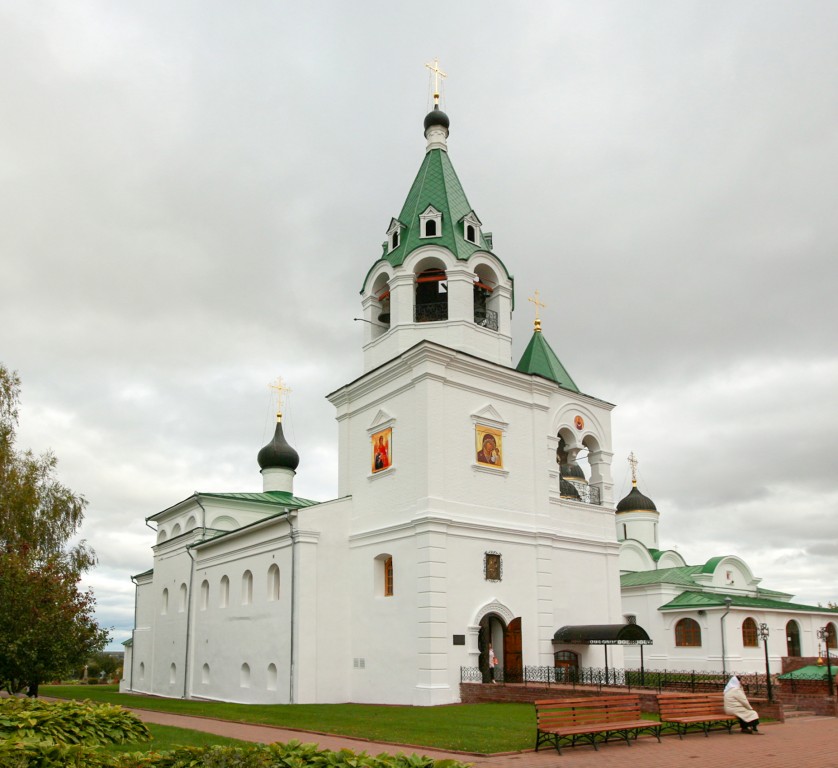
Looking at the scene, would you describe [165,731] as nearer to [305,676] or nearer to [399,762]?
[399,762]

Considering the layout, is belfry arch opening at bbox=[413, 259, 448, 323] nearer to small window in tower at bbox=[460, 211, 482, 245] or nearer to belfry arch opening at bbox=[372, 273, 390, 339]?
belfry arch opening at bbox=[372, 273, 390, 339]

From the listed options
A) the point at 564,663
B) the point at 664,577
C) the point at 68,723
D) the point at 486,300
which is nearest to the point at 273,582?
the point at 564,663

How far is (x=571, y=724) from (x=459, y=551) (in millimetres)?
9120

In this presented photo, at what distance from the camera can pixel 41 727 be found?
10.3 meters

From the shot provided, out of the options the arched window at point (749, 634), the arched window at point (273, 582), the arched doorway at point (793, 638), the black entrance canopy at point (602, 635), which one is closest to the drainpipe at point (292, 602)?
the arched window at point (273, 582)

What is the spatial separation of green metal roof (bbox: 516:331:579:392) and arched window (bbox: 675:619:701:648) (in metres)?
14.3

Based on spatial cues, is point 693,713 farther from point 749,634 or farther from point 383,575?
point 749,634

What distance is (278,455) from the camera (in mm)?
37844

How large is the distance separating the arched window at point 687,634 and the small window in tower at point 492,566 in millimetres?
16283

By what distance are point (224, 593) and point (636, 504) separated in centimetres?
2676

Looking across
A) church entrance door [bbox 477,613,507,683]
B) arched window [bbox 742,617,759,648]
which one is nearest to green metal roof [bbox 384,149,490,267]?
church entrance door [bbox 477,613,507,683]

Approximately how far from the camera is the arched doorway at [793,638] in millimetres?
35559

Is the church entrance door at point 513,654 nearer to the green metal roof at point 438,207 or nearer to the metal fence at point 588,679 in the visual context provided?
the metal fence at point 588,679

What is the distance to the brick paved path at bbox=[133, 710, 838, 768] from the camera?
10773mm
